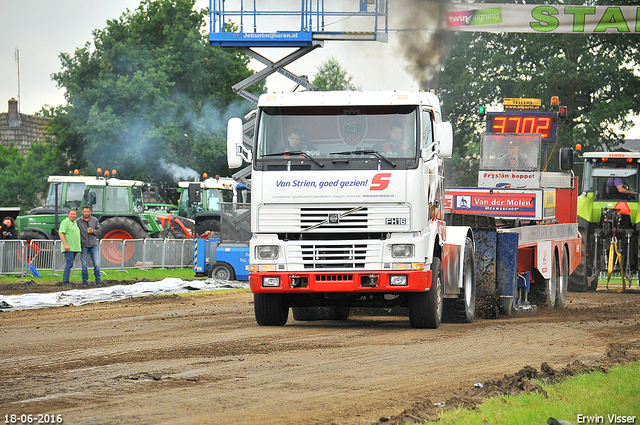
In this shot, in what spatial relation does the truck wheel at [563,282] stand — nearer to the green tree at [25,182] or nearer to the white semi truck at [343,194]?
the white semi truck at [343,194]

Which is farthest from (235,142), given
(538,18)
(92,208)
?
(538,18)

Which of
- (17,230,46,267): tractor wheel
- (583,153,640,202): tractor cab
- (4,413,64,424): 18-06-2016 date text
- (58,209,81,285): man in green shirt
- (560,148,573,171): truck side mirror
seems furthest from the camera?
(17,230,46,267): tractor wheel

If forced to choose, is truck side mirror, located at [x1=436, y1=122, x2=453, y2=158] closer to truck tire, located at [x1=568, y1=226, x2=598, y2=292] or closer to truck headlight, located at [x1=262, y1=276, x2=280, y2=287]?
truck headlight, located at [x1=262, y1=276, x2=280, y2=287]

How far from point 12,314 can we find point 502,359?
9.30 m

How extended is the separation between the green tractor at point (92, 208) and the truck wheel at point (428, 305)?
17147 mm

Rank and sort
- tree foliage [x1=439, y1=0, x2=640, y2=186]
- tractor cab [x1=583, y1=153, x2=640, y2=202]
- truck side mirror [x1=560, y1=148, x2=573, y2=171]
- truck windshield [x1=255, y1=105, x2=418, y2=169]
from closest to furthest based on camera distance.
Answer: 1. truck windshield [x1=255, y1=105, x2=418, y2=169]
2. truck side mirror [x1=560, y1=148, x2=573, y2=171]
3. tractor cab [x1=583, y1=153, x2=640, y2=202]
4. tree foliage [x1=439, y1=0, x2=640, y2=186]

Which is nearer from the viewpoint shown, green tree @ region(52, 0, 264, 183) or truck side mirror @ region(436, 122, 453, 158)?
truck side mirror @ region(436, 122, 453, 158)

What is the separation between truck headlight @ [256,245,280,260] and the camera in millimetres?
11500

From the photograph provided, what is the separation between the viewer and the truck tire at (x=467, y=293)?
527 inches

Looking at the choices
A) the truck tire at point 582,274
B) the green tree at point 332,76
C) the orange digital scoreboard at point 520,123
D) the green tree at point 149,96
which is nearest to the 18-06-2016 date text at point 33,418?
the orange digital scoreboard at point 520,123

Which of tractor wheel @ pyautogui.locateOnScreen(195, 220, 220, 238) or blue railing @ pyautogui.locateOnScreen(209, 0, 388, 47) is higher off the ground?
blue railing @ pyautogui.locateOnScreen(209, 0, 388, 47)

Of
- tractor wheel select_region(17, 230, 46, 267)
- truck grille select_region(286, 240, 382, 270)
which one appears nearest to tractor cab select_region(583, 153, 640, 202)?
truck grille select_region(286, 240, 382, 270)

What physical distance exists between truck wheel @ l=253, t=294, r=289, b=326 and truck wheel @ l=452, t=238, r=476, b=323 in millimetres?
2773

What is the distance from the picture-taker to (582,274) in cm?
2256
